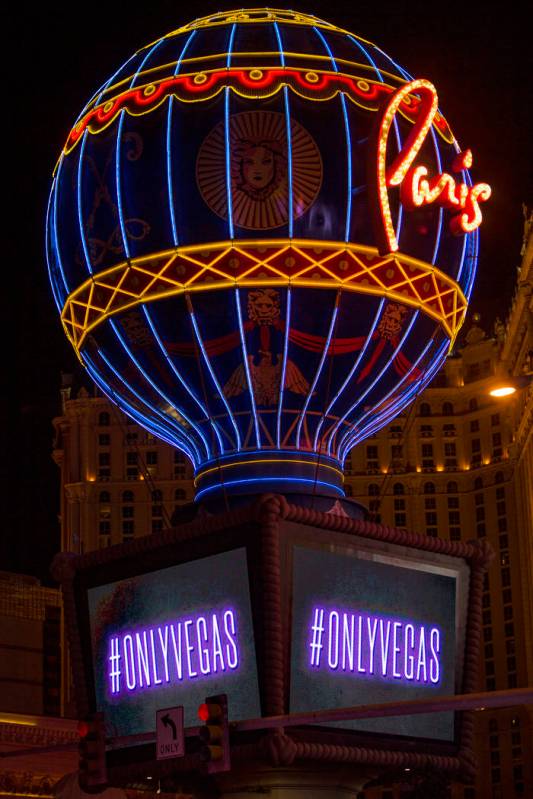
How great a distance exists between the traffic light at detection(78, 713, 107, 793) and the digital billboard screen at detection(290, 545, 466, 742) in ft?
14.4

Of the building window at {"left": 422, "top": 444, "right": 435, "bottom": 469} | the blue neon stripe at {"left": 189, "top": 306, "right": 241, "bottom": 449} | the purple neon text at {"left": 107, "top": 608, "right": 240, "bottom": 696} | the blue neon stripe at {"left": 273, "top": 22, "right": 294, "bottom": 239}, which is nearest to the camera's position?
the purple neon text at {"left": 107, "top": 608, "right": 240, "bottom": 696}

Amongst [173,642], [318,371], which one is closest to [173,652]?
[173,642]

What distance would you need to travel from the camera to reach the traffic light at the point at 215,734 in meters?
22.7

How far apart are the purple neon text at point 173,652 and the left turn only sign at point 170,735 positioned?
3852 millimetres

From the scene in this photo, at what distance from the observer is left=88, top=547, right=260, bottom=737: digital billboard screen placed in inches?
1125

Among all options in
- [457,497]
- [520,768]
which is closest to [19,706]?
[520,768]

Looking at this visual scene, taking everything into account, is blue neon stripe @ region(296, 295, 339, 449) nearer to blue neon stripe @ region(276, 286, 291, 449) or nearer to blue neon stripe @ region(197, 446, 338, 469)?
blue neon stripe @ region(197, 446, 338, 469)

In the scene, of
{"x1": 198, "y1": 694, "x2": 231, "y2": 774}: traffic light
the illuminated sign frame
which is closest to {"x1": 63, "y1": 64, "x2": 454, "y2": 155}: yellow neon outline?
the illuminated sign frame

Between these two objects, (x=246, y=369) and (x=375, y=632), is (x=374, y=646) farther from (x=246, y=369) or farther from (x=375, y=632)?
(x=246, y=369)

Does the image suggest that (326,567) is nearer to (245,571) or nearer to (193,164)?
(245,571)

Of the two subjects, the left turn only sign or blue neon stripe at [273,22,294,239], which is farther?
blue neon stripe at [273,22,294,239]

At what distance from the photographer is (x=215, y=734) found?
75.2 feet

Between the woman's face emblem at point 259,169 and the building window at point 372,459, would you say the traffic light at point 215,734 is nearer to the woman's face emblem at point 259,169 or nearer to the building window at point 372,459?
the woman's face emblem at point 259,169

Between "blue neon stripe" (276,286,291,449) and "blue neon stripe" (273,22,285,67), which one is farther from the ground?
"blue neon stripe" (273,22,285,67)
